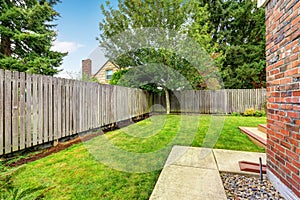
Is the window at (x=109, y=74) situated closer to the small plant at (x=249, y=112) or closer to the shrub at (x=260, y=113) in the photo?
the small plant at (x=249, y=112)

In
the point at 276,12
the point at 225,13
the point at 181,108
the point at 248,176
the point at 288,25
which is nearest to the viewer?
the point at 288,25

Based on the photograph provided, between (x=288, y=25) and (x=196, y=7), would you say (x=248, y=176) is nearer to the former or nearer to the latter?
(x=288, y=25)

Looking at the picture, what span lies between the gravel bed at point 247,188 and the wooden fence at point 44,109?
10.5 ft

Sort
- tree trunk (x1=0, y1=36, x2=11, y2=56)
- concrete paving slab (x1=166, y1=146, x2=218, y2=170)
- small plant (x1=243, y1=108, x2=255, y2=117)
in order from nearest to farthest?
concrete paving slab (x1=166, y1=146, x2=218, y2=170) → tree trunk (x1=0, y1=36, x2=11, y2=56) → small plant (x1=243, y1=108, x2=255, y2=117)

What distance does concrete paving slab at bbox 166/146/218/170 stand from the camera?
7.98 feet

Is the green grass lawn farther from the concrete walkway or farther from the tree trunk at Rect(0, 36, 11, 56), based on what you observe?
the tree trunk at Rect(0, 36, 11, 56)

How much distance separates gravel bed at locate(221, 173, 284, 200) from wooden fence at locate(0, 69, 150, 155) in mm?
3208

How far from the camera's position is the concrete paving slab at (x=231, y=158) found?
2271 mm

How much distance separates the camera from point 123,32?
25.6ft

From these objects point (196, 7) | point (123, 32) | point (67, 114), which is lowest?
point (67, 114)

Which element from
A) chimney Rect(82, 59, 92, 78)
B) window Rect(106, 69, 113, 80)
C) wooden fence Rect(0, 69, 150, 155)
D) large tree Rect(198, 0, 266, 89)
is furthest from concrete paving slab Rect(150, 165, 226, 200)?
chimney Rect(82, 59, 92, 78)

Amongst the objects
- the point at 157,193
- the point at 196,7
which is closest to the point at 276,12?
Result: the point at 157,193

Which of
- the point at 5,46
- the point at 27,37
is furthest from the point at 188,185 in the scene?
the point at 5,46

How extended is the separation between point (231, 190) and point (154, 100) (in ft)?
27.5
